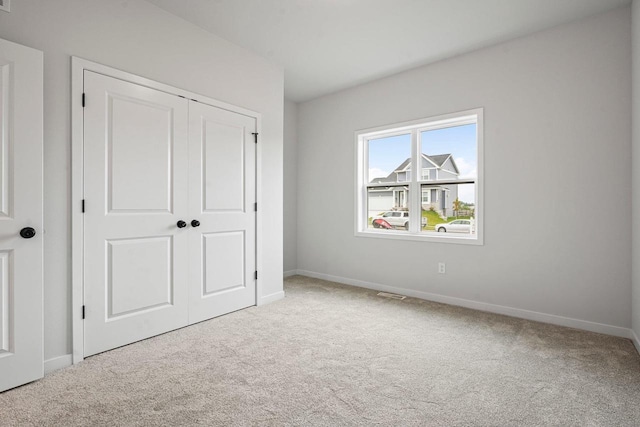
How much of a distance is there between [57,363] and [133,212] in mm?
1133

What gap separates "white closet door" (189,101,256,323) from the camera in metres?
3.07

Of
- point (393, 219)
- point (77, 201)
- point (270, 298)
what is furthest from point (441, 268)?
point (77, 201)

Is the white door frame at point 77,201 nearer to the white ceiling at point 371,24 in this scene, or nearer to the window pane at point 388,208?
the white ceiling at point 371,24

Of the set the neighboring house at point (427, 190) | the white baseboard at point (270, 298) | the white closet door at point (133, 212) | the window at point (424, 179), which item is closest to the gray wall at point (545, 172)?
the window at point (424, 179)

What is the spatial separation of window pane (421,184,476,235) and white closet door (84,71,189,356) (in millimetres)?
2791

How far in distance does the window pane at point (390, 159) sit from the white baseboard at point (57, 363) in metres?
3.75

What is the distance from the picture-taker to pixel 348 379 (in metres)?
2.09

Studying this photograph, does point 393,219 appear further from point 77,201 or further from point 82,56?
point 82,56

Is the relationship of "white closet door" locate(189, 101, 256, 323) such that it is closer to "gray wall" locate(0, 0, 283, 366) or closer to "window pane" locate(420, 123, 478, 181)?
"gray wall" locate(0, 0, 283, 366)

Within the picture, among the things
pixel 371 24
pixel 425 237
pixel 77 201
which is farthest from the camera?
pixel 425 237

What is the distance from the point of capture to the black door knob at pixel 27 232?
1987 mm

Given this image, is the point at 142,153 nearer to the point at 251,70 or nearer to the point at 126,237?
the point at 126,237

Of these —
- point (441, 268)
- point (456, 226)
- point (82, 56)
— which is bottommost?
point (441, 268)

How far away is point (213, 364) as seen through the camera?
2283 mm
